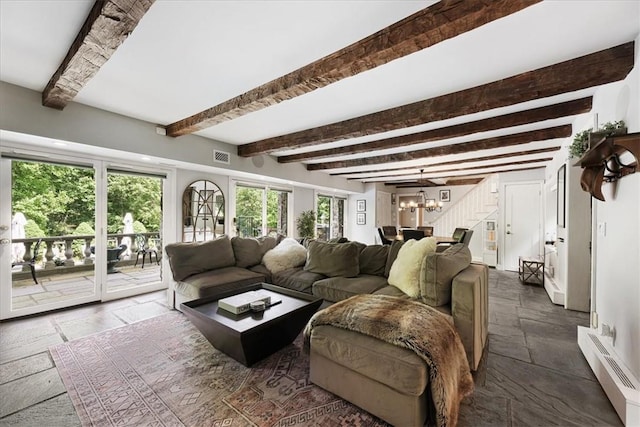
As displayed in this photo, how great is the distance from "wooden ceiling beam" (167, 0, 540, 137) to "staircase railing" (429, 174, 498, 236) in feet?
20.7

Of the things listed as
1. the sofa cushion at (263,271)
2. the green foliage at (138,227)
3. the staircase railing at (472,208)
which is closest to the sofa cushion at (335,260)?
the sofa cushion at (263,271)

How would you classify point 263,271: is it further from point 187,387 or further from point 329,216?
point 329,216

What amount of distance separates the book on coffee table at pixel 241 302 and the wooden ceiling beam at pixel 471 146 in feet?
11.8

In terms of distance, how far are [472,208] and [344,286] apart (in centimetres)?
605

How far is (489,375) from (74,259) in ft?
16.7

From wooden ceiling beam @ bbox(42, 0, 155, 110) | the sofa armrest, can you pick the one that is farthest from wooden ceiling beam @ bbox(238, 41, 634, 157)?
wooden ceiling beam @ bbox(42, 0, 155, 110)

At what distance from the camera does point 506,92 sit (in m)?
2.30

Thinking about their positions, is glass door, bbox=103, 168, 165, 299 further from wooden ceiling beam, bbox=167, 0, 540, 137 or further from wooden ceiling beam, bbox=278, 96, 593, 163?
wooden ceiling beam, bbox=278, 96, 593, 163

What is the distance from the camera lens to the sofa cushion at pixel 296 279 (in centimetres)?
325

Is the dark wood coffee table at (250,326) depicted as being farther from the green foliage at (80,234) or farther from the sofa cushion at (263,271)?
the green foliage at (80,234)

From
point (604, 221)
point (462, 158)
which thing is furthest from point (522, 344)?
point (462, 158)

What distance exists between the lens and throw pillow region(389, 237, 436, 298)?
2.47 metres

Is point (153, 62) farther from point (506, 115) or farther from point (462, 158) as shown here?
point (462, 158)

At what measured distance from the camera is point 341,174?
283 inches
